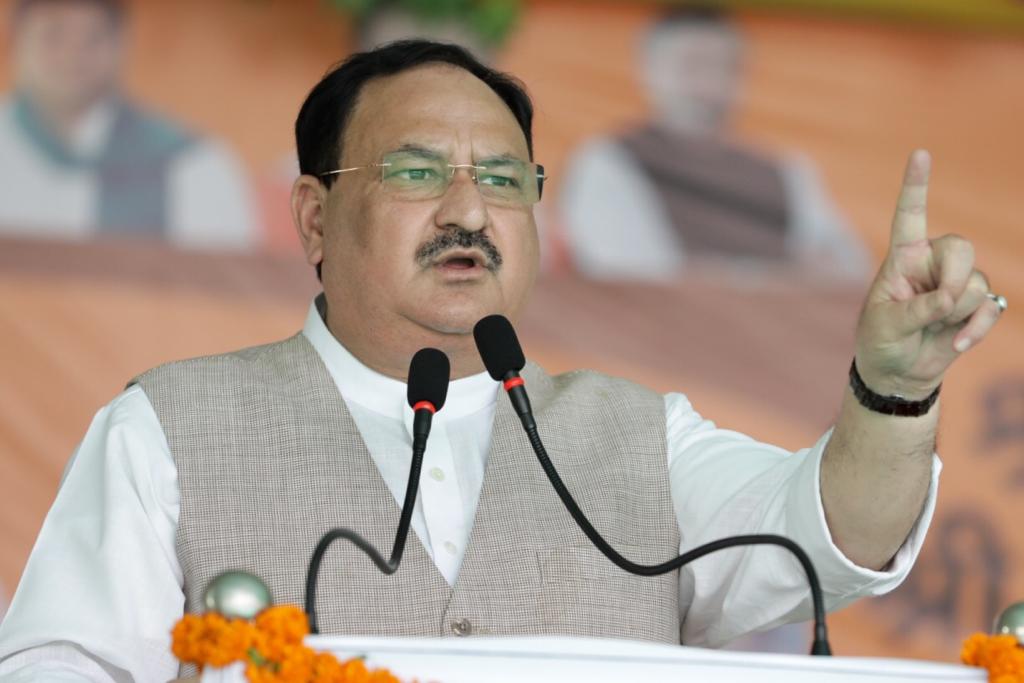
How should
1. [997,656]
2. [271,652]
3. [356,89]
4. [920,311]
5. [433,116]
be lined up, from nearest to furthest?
[271,652] → [997,656] → [920,311] → [433,116] → [356,89]

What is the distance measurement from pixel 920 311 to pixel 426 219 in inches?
31.8

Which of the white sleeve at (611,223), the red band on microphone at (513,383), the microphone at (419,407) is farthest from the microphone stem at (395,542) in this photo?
the white sleeve at (611,223)

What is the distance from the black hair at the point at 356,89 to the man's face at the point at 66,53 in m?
1.62

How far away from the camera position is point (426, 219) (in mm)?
2221

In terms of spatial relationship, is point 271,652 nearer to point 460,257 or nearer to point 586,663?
point 586,663

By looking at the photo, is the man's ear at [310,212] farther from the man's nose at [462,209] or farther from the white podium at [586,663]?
the white podium at [586,663]

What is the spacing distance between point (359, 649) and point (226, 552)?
610mm

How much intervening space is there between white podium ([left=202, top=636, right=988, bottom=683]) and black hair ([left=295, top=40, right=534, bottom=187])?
3.73 feet

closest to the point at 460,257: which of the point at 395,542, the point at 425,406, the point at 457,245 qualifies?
the point at 457,245

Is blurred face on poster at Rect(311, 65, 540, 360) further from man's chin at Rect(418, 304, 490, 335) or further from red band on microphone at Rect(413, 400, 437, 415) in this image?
red band on microphone at Rect(413, 400, 437, 415)

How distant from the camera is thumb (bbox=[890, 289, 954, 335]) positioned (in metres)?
1.65

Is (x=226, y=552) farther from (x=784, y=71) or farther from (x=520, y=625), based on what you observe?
(x=784, y=71)

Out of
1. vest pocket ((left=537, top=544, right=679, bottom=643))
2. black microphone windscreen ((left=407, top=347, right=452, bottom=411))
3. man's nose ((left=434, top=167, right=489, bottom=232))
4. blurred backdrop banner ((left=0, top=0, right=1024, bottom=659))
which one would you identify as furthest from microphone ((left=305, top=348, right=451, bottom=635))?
blurred backdrop banner ((left=0, top=0, right=1024, bottom=659))

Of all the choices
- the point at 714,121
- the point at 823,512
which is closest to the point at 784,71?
the point at 714,121
